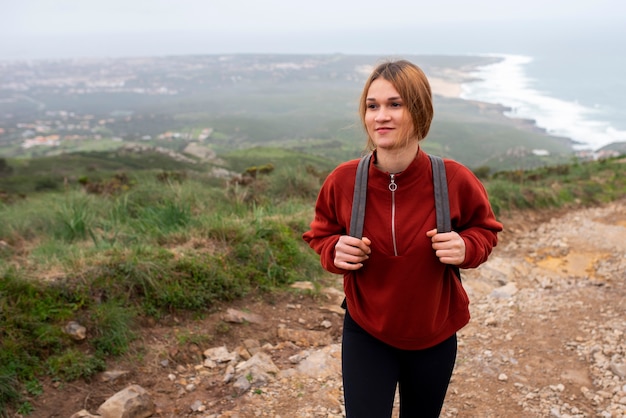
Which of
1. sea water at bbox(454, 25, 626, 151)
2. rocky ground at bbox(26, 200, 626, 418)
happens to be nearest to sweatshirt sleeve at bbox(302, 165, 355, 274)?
rocky ground at bbox(26, 200, 626, 418)

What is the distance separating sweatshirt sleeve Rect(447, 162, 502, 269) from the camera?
1.60m

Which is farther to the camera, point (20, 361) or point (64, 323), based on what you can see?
point (64, 323)

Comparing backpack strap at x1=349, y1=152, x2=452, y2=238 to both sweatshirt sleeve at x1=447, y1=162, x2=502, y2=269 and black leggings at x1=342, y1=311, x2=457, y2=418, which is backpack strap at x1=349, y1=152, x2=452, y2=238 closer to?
sweatshirt sleeve at x1=447, y1=162, x2=502, y2=269

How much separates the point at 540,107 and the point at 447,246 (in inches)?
2259

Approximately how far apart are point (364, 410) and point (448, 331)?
1.46 feet

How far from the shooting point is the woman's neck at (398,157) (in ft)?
5.35

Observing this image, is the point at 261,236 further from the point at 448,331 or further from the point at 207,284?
the point at 448,331

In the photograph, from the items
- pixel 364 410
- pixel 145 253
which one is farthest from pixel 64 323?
pixel 364 410

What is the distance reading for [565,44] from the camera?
355 feet

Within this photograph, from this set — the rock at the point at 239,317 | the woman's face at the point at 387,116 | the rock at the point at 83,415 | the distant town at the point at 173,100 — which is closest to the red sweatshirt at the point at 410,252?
the woman's face at the point at 387,116

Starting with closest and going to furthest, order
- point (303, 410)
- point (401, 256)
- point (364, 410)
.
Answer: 1. point (401, 256)
2. point (364, 410)
3. point (303, 410)

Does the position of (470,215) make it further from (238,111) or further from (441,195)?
(238,111)

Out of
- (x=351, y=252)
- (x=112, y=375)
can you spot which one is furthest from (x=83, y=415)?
(x=351, y=252)

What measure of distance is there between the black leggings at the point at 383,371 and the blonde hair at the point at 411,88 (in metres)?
0.80
